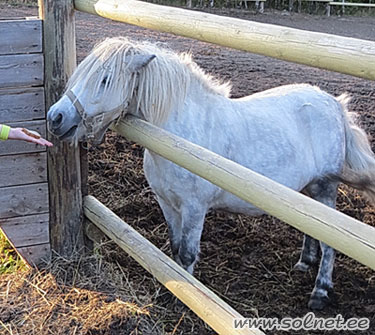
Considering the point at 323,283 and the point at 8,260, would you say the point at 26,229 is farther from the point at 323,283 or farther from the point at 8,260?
the point at 323,283

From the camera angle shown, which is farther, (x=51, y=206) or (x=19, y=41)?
(x=51, y=206)

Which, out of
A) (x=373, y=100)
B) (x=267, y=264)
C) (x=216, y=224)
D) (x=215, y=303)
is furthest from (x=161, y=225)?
(x=373, y=100)

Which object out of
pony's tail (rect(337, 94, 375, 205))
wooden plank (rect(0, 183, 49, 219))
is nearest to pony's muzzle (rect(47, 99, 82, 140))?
wooden plank (rect(0, 183, 49, 219))

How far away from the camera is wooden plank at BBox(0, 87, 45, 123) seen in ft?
9.95

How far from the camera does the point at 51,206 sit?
131 inches

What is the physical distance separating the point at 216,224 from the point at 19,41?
203 cm

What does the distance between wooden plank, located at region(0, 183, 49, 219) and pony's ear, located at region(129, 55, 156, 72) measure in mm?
982

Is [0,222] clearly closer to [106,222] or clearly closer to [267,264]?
[106,222]

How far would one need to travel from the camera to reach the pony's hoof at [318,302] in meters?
3.38

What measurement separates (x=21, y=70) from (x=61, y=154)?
524 mm

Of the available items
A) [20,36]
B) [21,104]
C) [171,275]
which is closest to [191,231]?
[171,275]

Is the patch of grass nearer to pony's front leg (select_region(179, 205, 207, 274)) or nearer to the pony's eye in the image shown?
pony's front leg (select_region(179, 205, 207, 274))

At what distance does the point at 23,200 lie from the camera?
324cm

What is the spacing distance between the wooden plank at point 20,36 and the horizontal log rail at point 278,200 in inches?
37.5
